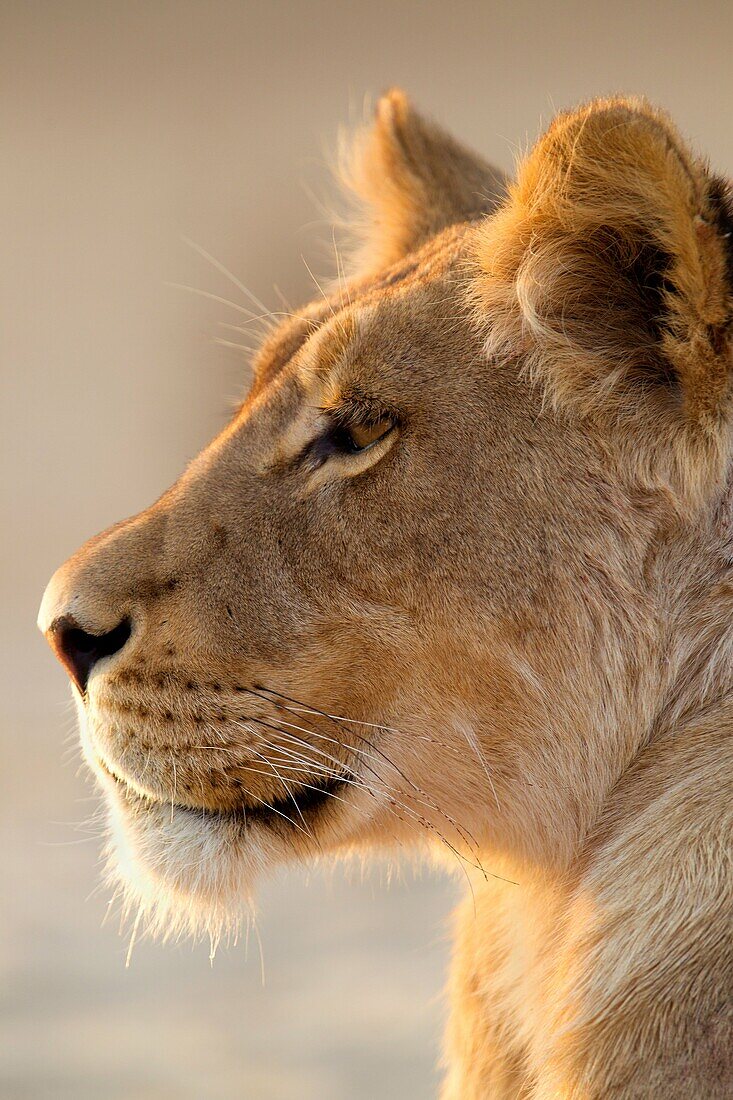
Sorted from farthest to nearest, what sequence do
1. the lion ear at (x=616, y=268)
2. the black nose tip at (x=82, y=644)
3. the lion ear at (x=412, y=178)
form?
the lion ear at (x=412, y=178)
the black nose tip at (x=82, y=644)
the lion ear at (x=616, y=268)

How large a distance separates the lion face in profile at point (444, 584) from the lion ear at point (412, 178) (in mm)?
442

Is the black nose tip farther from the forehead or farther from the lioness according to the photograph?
the forehead

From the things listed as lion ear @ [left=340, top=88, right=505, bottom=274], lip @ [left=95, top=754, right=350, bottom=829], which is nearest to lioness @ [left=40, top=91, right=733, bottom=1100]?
lip @ [left=95, top=754, right=350, bottom=829]

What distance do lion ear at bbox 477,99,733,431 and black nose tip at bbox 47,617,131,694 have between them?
0.43 metres

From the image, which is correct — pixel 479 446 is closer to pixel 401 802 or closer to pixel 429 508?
pixel 429 508

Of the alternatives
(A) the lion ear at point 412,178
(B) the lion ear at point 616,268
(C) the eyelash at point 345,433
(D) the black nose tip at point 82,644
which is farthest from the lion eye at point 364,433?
(A) the lion ear at point 412,178

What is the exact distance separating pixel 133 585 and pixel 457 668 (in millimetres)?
299

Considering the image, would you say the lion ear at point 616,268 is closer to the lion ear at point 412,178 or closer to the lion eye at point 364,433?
the lion eye at point 364,433

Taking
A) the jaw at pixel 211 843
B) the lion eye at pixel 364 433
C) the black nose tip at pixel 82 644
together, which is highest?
the black nose tip at pixel 82 644

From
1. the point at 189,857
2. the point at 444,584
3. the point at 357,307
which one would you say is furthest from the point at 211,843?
the point at 357,307

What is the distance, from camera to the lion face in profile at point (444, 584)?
1.16 meters

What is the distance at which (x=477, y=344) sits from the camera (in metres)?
1.24

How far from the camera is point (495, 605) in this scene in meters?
1.17

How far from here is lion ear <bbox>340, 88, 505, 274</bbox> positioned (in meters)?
1.68
